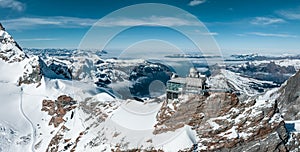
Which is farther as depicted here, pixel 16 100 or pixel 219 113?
pixel 16 100

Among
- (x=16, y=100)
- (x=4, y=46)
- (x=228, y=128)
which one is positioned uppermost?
(x=4, y=46)

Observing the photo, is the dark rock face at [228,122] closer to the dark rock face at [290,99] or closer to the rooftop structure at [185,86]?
the rooftop structure at [185,86]

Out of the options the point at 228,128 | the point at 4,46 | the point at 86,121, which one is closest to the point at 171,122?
the point at 228,128

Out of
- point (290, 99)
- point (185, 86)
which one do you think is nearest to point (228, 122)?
point (185, 86)

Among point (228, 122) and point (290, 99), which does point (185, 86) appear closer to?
point (228, 122)

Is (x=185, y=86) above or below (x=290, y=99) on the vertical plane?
above

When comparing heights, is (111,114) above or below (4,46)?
below

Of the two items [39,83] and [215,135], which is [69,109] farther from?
[215,135]
